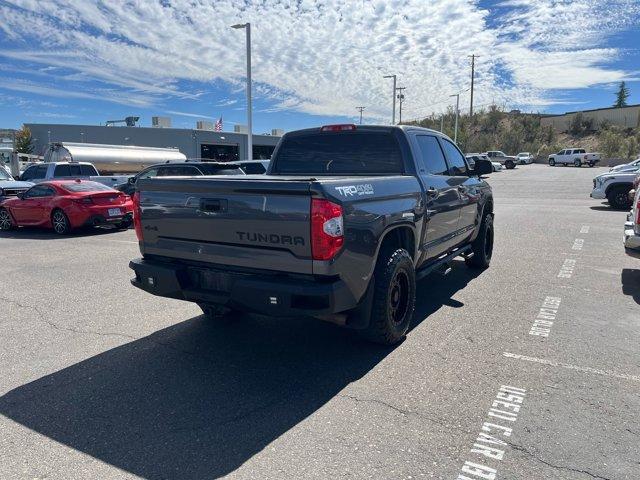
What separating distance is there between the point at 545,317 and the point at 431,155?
2188mm

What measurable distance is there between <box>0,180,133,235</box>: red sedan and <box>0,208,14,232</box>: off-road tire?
69mm

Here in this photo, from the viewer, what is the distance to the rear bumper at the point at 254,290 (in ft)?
11.2

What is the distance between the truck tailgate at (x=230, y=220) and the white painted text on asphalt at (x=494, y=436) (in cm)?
157

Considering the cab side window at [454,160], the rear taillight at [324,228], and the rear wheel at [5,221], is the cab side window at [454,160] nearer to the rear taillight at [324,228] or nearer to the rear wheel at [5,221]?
the rear taillight at [324,228]

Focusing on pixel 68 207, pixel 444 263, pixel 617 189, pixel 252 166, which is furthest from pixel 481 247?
pixel 617 189

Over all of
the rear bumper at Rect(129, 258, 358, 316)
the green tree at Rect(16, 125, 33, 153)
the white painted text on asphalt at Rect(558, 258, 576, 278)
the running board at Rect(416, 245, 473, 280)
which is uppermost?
the green tree at Rect(16, 125, 33, 153)

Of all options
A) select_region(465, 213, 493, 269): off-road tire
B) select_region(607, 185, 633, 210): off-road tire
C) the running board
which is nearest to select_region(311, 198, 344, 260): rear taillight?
the running board

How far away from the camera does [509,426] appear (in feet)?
10.2

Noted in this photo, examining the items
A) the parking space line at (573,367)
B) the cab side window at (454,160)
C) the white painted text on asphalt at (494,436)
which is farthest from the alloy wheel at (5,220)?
the white painted text on asphalt at (494,436)

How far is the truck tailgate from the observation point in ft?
11.3

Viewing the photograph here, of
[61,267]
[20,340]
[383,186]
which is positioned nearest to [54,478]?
[20,340]

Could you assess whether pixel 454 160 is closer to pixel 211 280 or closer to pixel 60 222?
pixel 211 280

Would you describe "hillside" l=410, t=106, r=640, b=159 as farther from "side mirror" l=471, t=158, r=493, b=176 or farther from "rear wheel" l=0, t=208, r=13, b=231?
"side mirror" l=471, t=158, r=493, b=176

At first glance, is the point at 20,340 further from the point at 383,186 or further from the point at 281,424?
the point at 383,186
